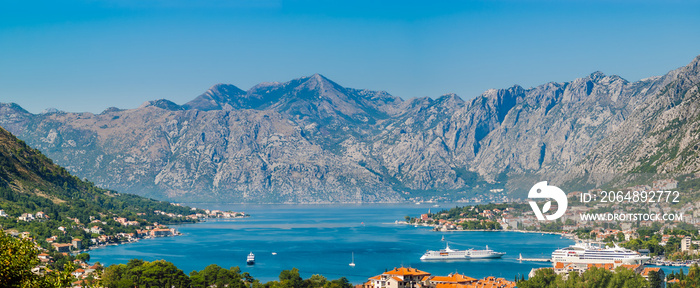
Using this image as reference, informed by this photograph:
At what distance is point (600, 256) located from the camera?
109 m

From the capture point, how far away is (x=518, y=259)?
114 meters

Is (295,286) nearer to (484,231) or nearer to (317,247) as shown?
(317,247)

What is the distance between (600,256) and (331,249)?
148 ft

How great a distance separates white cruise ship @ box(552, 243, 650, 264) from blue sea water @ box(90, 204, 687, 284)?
4214 millimetres

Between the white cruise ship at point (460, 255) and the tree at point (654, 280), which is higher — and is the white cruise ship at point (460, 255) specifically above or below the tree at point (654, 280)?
above

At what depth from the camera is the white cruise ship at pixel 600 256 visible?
105938 mm

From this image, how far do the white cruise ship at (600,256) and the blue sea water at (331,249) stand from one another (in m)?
4.21

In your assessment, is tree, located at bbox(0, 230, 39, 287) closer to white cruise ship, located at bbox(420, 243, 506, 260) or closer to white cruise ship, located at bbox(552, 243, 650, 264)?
white cruise ship, located at bbox(552, 243, 650, 264)

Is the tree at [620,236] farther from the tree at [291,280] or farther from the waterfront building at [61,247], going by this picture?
the waterfront building at [61,247]

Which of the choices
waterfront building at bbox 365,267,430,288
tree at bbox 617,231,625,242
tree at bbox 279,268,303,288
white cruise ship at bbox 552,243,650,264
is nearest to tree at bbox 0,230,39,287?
tree at bbox 279,268,303,288

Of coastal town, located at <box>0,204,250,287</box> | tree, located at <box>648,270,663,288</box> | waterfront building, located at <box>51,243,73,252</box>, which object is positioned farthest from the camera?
waterfront building, located at <box>51,243,73,252</box>

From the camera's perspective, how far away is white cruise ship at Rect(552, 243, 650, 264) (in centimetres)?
10594

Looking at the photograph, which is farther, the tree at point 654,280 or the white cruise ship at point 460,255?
the white cruise ship at point 460,255

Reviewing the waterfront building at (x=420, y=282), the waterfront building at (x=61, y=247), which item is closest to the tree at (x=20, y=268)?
the waterfront building at (x=420, y=282)
